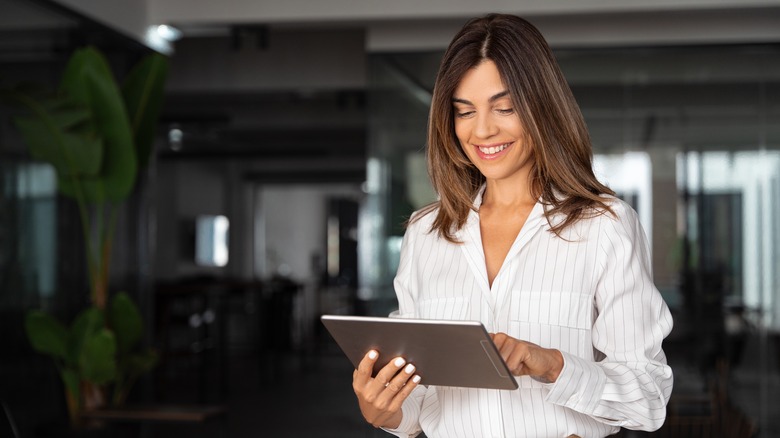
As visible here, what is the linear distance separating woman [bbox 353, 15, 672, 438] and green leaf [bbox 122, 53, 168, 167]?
10.4 ft

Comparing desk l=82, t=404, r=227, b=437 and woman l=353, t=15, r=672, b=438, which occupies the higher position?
woman l=353, t=15, r=672, b=438

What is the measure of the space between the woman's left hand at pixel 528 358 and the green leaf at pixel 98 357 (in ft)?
10.2

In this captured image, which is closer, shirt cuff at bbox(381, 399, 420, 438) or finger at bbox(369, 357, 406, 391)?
finger at bbox(369, 357, 406, 391)

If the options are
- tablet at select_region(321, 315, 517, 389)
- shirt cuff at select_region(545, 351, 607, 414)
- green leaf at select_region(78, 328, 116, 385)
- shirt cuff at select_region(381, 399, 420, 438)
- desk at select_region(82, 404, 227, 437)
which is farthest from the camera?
desk at select_region(82, 404, 227, 437)

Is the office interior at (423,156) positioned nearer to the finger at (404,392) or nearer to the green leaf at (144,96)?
the green leaf at (144,96)

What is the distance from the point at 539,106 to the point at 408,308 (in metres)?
0.46

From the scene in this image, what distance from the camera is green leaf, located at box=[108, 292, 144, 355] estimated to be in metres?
4.41

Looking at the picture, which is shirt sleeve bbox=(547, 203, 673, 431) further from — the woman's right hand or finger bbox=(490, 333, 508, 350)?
the woman's right hand

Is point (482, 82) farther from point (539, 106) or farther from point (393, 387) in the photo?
point (393, 387)

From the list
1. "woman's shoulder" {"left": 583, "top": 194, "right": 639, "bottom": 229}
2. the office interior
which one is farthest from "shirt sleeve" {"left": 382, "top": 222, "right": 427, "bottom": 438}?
the office interior

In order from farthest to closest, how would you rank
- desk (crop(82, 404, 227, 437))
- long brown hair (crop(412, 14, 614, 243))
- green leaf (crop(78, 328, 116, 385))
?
desk (crop(82, 404, 227, 437)) → green leaf (crop(78, 328, 116, 385)) → long brown hair (crop(412, 14, 614, 243))

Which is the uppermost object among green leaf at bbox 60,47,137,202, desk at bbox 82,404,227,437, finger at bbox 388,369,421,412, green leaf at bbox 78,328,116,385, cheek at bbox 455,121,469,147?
green leaf at bbox 60,47,137,202

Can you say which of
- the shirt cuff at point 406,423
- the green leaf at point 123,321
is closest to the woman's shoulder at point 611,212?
the shirt cuff at point 406,423

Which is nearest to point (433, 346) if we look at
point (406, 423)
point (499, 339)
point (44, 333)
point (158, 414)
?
point (499, 339)
